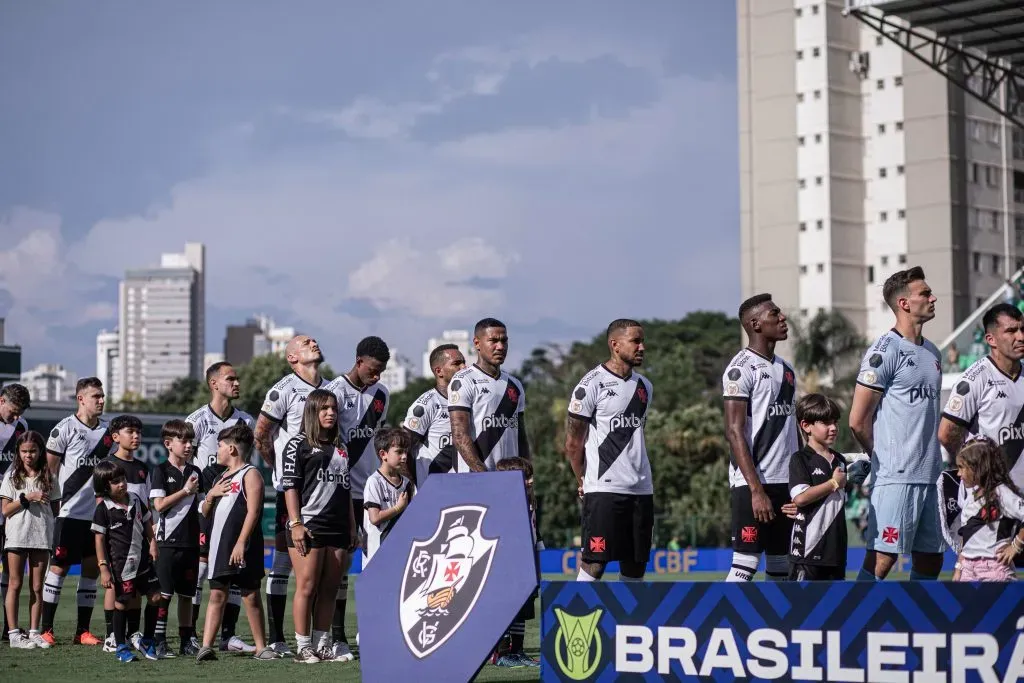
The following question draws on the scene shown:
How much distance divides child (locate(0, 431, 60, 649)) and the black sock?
252 cm

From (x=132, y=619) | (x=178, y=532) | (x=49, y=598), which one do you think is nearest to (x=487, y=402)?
(x=178, y=532)

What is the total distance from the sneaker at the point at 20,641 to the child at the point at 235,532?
6.10 feet

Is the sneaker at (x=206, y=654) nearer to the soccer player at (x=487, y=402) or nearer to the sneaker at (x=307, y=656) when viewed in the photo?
the sneaker at (x=307, y=656)

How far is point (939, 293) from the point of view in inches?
3044

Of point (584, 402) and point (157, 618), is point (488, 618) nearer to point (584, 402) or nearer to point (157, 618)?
point (584, 402)

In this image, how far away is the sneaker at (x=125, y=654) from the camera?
1116 centimetres

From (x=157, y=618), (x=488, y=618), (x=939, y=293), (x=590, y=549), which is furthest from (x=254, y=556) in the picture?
(x=939, y=293)

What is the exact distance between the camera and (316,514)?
10.9 meters

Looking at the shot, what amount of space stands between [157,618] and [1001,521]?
21.7ft

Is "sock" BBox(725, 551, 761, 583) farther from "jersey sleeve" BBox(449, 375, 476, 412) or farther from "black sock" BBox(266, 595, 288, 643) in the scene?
"black sock" BBox(266, 595, 288, 643)

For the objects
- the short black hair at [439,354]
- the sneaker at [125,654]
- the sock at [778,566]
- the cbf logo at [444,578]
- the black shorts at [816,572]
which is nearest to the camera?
the cbf logo at [444,578]

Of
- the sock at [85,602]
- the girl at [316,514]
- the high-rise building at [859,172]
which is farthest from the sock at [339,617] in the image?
the high-rise building at [859,172]

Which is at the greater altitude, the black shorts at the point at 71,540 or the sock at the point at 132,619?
the black shorts at the point at 71,540

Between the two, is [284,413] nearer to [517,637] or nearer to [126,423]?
[126,423]
